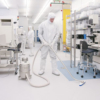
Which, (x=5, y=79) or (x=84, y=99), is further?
(x=5, y=79)

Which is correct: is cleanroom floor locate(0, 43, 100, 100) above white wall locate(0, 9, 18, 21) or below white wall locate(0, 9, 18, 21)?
below

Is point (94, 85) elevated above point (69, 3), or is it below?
below

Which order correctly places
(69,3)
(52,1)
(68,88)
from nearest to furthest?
1. (68,88)
2. (52,1)
3. (69,3)

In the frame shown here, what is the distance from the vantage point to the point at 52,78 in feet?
10.6

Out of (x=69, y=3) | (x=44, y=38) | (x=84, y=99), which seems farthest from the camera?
(x=69, y=3)

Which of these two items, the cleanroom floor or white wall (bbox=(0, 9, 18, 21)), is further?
white wall (bbox=(0, 9, 18, 21))

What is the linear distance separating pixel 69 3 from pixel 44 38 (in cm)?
483

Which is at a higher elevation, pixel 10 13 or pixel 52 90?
pixel 10 13

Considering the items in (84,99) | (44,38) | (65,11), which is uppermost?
(65,11)

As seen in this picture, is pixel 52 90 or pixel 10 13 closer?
pixel 52 90

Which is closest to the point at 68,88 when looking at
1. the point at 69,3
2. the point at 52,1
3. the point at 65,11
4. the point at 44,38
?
the point at 44,38

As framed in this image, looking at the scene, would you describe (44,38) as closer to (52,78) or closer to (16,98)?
(52,78)

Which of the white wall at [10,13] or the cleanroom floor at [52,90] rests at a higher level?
the white wall at [10,13]

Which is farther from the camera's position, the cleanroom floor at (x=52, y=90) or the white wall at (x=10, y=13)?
the white wall at (x=10, y=13)
